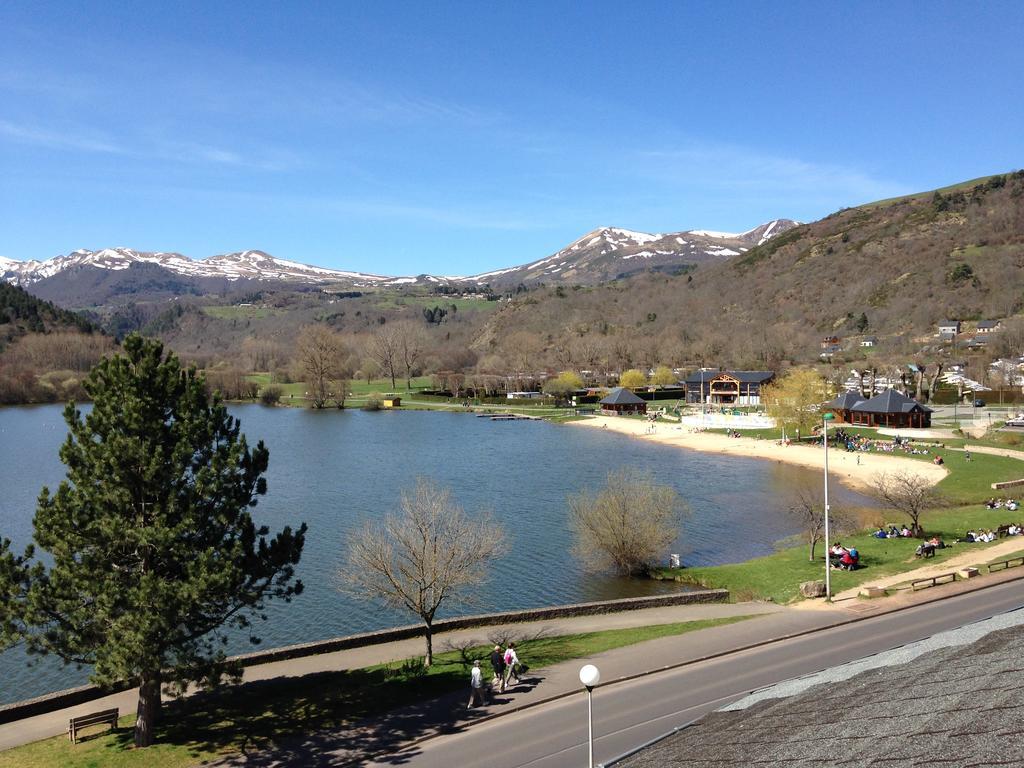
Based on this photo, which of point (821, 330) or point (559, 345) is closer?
point (821, 330)

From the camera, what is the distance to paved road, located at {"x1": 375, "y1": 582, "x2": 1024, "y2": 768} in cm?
1485

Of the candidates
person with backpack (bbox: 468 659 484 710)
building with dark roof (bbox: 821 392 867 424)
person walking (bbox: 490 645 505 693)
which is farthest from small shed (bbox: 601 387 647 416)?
person with backpack (bbox: 468 659 484 710)

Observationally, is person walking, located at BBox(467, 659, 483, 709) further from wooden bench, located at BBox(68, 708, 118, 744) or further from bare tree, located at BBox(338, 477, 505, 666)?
wooden bench, located at BBox(68, 708, 118, 744)

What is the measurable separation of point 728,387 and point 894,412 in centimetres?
3709

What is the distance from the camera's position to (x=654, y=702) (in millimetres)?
16938

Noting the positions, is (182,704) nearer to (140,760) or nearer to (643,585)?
(140,760)

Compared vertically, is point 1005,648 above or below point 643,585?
above

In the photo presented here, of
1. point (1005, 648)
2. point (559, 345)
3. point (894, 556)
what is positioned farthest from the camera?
point (559, 345)

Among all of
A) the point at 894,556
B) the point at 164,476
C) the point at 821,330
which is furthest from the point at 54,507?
the point at 821,330

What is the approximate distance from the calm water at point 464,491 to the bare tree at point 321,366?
82.7 feet

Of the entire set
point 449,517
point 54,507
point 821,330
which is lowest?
point 449,517

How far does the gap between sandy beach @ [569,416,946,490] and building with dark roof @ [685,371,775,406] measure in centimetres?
1904

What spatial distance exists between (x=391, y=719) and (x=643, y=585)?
17942 mm

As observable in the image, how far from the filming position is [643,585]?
32.7 metres
